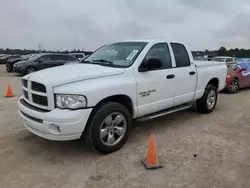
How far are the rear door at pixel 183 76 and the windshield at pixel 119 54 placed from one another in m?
0.97

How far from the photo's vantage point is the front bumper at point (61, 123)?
3.44 meters

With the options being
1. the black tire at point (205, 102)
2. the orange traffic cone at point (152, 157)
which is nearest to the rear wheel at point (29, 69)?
the black tire at point (205, 102)

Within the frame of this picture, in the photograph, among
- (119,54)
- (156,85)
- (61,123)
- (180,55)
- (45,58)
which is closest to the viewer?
(61,123)

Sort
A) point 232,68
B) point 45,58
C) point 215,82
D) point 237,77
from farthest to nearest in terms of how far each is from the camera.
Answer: point 45,58 → point 232,68 → point 237,77 → point 215,82

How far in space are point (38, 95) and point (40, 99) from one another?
0.08 meters

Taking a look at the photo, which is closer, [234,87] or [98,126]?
[98,126]

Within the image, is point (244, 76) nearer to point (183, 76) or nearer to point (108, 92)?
point (183, 76)

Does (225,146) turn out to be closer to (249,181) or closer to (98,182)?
(249,181)

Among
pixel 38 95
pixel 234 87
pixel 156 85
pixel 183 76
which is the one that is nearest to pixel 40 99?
pixel 38 95

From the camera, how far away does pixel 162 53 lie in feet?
16.4

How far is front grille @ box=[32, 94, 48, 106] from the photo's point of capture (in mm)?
3590

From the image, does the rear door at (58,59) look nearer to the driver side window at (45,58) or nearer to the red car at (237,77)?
the driver side window at (45,58)

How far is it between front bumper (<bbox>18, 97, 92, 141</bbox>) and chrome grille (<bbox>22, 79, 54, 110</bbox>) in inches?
4.8

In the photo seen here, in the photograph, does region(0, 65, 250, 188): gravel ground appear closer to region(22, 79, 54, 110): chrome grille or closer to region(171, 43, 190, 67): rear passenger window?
region(22, 79, 54, 110): chrome grille
